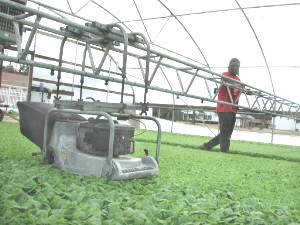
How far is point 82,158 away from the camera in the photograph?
2.21 meters

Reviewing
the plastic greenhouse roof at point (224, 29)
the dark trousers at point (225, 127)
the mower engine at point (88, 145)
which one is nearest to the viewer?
the mower engine at point (88, 145)

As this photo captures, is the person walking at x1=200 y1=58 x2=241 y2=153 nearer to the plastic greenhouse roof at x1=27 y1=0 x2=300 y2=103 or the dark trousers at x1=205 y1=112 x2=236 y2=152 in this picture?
the dark trousers at x1=205 y1=112 x2=236 y2=152

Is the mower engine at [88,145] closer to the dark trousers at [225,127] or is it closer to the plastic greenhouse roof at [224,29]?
the dark trousers at [225,127]

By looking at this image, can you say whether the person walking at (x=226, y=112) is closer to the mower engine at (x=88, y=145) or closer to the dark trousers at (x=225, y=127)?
the dark trousers at (x=225, y=127)

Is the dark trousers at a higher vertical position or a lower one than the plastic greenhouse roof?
lower

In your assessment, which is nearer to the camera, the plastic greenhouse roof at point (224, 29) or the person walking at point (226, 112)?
the person walking at point (226, 112)

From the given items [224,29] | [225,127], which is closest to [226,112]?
[225,127]

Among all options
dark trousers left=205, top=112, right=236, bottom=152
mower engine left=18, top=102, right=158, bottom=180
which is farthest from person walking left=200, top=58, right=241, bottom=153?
mower engine left=18, top=102, right=158, bottom=180

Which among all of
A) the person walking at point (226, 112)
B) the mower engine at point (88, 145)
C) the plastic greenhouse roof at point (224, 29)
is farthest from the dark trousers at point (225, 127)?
the mower engine at point (88, 145)

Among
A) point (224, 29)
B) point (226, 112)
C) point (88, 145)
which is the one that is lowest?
point (88, 145)

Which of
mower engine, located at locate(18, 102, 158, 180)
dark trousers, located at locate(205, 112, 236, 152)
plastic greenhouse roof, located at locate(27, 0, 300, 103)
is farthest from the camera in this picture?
plastic greenhouse roof, located at locate(27, 0, 300, 103)

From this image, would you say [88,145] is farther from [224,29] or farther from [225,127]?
[224,29]

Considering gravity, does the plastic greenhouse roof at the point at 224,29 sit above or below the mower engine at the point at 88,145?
above

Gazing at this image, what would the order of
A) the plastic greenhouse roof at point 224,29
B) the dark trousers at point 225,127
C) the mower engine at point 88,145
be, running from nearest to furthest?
the mower engine at point 88,145, the dark trousers at point 225,127, the plastic greenhouse roof at point 224,29
